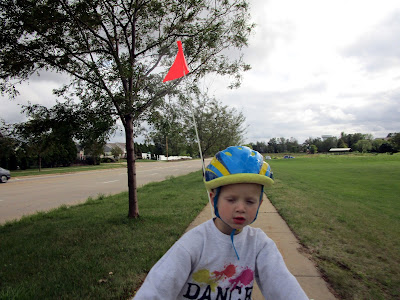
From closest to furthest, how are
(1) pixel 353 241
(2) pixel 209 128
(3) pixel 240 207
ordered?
(3) pixel 240 207 → (1) pixel 353 241 → (2) pixel 209 128

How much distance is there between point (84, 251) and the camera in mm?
4406

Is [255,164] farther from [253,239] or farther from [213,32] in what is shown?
[213,32]

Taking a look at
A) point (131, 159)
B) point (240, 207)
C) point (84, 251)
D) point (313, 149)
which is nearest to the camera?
point (240, 207)

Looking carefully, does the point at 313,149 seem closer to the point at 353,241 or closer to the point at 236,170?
the point at 353,241

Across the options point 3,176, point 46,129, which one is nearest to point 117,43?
point 46,129

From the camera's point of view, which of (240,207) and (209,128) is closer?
(240,207)

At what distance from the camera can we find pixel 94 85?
5461 millimetres

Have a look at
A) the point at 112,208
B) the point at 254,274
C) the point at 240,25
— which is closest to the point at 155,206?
the point at 112,208

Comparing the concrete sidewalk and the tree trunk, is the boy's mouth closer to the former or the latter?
the concrete sidewalk

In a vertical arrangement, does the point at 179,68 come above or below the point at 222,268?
above

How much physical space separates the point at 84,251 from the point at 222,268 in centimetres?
369

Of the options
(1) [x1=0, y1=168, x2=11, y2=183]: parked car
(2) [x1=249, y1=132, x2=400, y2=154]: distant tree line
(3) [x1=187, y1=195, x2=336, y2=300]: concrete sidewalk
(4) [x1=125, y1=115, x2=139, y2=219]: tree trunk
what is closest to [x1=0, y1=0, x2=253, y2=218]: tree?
(4) [x1=125, y1=115, x2=139, y2=219]: tree trunk

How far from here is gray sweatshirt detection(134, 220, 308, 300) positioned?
1405mm

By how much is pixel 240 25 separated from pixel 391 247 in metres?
5.38
